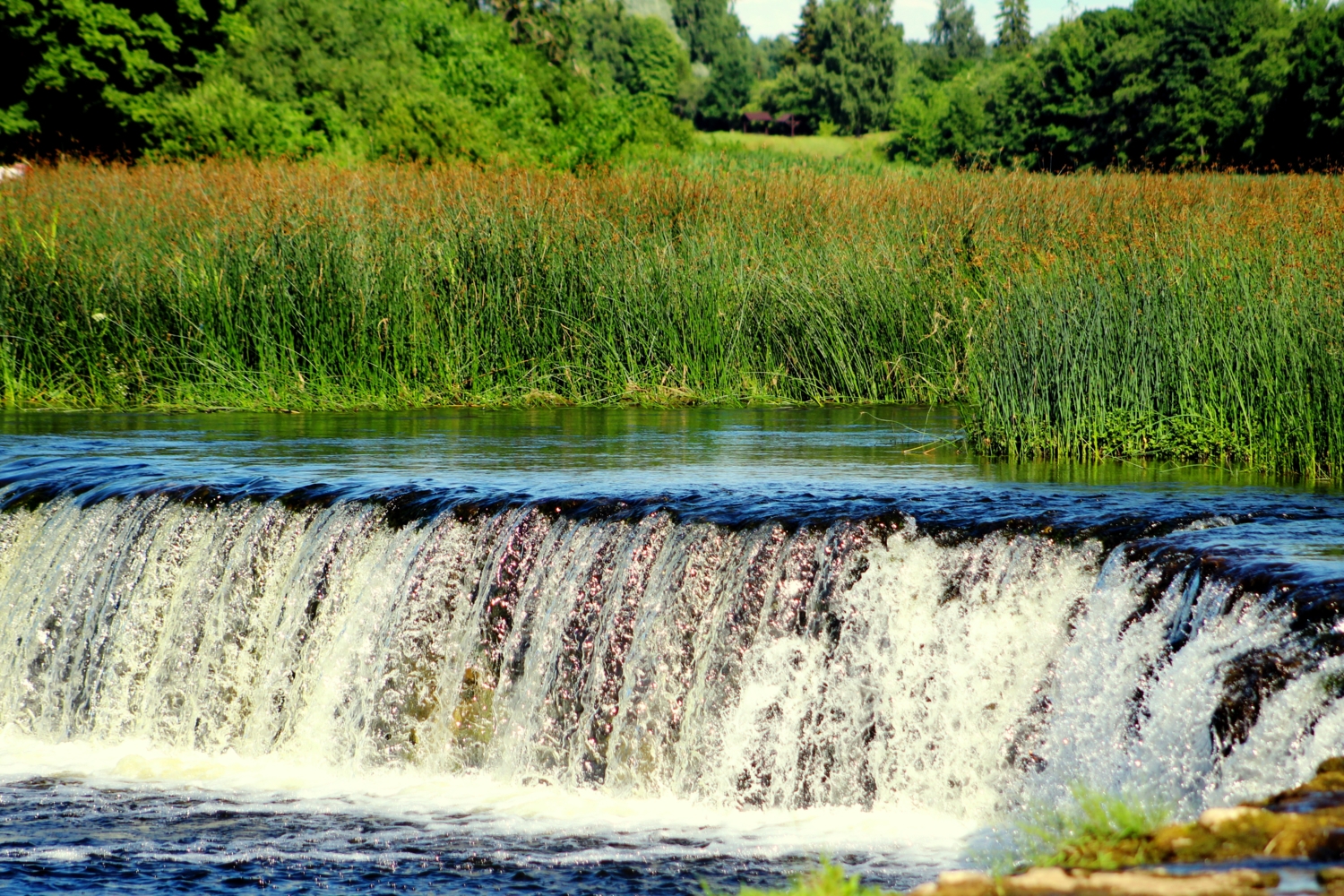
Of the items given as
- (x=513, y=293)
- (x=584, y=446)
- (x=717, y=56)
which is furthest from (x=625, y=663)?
(x=717, y=56)

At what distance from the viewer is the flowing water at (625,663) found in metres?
4.46

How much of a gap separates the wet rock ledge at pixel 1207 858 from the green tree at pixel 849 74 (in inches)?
3551

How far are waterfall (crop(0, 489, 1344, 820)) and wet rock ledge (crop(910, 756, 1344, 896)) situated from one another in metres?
1.29

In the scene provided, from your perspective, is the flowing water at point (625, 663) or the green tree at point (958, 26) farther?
the green tree at point (958, 26)

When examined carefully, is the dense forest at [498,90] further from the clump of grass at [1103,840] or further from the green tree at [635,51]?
the green tree at [635,51]

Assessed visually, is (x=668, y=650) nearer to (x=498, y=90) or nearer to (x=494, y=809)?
(x=494, y=809)

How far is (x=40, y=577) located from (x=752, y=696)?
3599 mm

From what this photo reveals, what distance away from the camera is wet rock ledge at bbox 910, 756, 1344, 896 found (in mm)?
2275

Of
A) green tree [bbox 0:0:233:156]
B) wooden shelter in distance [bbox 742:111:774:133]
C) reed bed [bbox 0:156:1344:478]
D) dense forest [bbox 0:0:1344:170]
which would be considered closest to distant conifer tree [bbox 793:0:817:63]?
wooden shelter in distance [bbox 742:111:774:133]

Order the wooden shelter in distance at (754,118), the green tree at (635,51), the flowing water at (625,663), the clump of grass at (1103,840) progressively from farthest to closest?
1. the green tree at (635,51)
2. the wooden shelter in distance at (754,118)
3. the flowing water at (625,663)
4. the clump of grass at (1103,840)

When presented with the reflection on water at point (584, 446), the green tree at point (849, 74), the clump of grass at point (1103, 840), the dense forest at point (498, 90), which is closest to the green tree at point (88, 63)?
the dense forest at point (498, 90)

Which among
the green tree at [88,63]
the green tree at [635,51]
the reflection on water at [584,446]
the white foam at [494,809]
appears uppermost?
the green tree at [635,51]

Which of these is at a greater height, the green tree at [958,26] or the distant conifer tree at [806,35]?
the green tree at [958,26]

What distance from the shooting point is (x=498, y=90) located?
1180 inches
